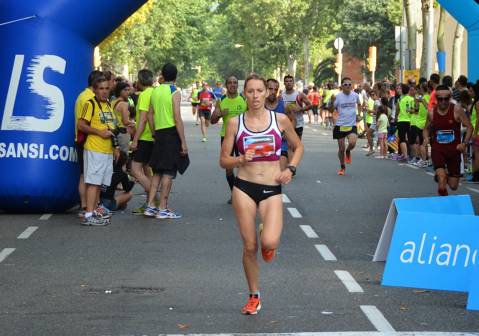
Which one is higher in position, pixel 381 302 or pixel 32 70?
pixel 32 70

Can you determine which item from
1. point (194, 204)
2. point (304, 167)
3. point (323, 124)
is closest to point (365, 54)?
point (323, 124)

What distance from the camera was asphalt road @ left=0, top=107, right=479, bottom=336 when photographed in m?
7.94

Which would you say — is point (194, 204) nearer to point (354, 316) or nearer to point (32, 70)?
point (32, 70)

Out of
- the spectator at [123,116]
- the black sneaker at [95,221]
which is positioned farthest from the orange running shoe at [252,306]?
the spectator at [123,116]

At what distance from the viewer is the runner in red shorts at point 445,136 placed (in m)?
14.7

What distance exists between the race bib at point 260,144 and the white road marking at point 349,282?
1.51m

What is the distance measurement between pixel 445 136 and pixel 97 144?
14.1 feet

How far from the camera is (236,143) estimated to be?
336 inches

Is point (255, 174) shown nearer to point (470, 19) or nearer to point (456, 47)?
point (470, 19)

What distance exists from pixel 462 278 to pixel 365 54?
249 ft

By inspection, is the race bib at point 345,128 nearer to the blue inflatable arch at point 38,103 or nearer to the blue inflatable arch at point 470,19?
the blue inflatable arch at point 470,19

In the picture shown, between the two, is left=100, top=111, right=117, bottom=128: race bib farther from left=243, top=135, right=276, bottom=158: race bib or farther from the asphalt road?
left=243, top=135, right=276, bottom=158: race bib

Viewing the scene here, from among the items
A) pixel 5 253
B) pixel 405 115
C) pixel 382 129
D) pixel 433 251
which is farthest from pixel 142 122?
pixel 382 129

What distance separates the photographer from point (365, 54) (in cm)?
8375
